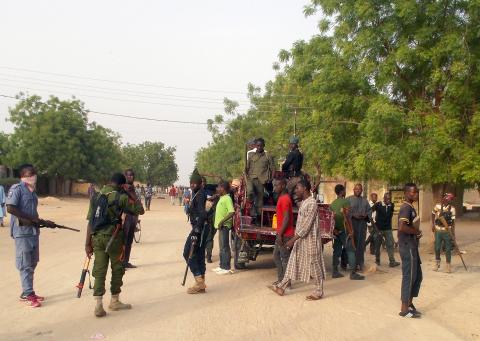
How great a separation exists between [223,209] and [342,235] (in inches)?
90.9

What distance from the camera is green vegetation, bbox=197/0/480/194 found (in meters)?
12.1

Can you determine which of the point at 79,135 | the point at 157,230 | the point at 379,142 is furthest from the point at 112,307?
the point at 79,135

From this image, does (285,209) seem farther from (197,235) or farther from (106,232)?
(106,232)

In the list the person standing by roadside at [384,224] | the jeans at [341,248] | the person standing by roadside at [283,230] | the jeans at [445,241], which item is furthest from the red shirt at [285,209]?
the jeans at [445,241]

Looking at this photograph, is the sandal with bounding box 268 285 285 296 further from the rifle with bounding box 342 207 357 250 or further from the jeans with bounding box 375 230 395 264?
the jeans with bounding box 375 230 395 264

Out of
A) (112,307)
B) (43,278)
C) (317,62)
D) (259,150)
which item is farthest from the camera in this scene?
(317,62)

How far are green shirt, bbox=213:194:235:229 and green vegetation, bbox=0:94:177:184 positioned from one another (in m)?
36.1

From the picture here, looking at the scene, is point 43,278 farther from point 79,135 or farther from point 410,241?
point 79,135

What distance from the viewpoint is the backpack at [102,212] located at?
663 centimetres

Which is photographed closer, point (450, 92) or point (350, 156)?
point (450, 92)

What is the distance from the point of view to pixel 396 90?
45.1ft

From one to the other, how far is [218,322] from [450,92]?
8.62m

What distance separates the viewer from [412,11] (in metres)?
12.3

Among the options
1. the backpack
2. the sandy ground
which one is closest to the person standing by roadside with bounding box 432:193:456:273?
the sandy ground
